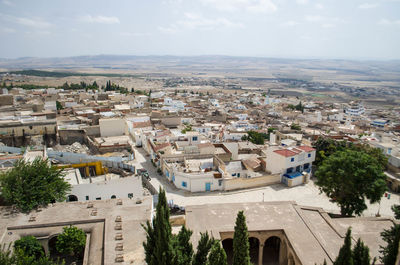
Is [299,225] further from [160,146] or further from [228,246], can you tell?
[160,146]

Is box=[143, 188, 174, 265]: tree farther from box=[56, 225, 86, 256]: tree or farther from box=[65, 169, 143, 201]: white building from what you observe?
box=[65, 169, 143, 201]: white building

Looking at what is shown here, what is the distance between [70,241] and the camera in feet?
41.4

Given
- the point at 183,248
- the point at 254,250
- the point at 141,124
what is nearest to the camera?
the point at 183,248

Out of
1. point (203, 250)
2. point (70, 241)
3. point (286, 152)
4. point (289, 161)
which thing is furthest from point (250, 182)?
point (70, 241)

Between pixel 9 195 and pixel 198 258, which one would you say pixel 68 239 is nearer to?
pixel 9 195

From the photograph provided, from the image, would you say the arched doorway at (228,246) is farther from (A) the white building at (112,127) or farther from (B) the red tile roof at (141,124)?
(B) the red tile roof at (141,124)

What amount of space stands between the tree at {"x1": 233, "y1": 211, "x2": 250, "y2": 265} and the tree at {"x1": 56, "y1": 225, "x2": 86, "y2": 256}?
6724mm

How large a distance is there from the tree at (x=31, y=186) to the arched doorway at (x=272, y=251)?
11.2 m

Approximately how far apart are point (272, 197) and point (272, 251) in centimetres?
609

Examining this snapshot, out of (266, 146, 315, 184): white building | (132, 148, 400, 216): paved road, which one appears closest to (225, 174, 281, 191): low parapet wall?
(132, 148, 400, 216): paved road

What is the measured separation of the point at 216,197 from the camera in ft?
69.2

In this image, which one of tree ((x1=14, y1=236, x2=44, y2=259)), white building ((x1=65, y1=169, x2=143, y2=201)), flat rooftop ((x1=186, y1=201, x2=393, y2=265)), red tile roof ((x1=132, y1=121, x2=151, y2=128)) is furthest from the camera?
red tile roof ((x1=132, y1=121, x2=151, y2=128))

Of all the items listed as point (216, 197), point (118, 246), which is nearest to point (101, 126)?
point (216, 197)

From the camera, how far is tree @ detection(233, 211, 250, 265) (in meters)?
10.2
